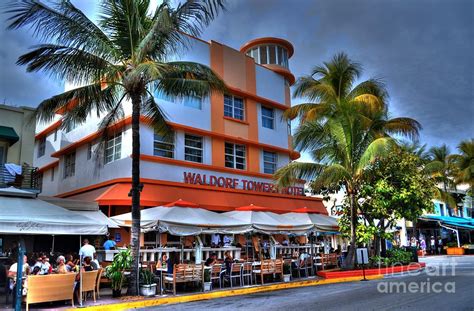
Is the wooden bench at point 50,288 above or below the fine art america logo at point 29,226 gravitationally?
below

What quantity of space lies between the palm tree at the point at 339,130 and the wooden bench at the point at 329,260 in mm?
931

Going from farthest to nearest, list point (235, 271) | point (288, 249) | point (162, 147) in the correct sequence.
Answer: point (162, 147) → point (288, 249) → point (235, 271)

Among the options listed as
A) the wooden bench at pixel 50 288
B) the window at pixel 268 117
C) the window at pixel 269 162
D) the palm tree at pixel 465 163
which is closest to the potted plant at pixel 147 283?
the wooden bench at pixel 50 288

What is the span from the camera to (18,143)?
65.7 ft

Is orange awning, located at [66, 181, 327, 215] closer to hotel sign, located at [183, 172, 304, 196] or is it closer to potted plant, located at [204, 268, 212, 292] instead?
hotel sign, located at [183, 172, 304, 196]

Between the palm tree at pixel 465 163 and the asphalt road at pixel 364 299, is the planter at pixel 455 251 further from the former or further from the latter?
the asphalt road at pixel 364 299

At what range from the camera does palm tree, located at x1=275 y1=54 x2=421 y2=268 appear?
61.2 ft

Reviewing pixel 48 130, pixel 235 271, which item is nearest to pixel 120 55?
pixel 235 271

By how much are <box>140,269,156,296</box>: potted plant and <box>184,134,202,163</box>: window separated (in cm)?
909

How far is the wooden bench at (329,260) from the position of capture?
63.3 feet

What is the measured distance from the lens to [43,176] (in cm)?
2839

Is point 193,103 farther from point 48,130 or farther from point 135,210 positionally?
point 48,130

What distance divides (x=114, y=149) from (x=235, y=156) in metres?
6.89

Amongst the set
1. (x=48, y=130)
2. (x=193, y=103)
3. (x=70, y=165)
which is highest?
(x=48, y=130)
